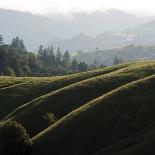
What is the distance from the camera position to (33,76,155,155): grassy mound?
6008cm

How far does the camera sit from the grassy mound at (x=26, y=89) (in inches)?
3777

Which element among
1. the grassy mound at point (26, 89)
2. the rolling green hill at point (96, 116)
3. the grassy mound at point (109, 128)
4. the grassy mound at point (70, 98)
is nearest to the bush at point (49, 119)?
the rolling green hill at point (96, 116)

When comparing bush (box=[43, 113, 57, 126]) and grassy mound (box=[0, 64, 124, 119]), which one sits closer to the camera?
bush (box=[43, 113, 57, 126])

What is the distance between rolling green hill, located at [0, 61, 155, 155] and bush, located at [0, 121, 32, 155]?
65.8 inches

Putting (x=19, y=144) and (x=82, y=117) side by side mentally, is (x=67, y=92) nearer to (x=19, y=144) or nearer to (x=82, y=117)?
(x=82, y=117)

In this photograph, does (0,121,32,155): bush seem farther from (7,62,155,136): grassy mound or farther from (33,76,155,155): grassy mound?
(7,62,155,136): grassy mound

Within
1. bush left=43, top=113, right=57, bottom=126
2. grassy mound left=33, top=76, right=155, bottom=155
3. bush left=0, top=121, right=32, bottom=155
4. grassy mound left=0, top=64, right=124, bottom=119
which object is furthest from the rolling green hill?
bush left=0, top=121, right=32, bottom=155

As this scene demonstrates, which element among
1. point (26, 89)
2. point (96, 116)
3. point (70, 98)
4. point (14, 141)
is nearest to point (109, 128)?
point (96, 116)

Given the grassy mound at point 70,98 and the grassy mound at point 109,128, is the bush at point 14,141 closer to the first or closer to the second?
the grassy mound at point 109,128

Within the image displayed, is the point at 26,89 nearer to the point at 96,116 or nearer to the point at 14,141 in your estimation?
the point at 96,116

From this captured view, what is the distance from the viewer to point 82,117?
71312 millimetres

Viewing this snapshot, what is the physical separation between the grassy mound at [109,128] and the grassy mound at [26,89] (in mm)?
24577

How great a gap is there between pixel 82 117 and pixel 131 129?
32.9ft

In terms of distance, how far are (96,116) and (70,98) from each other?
48.7 ft
